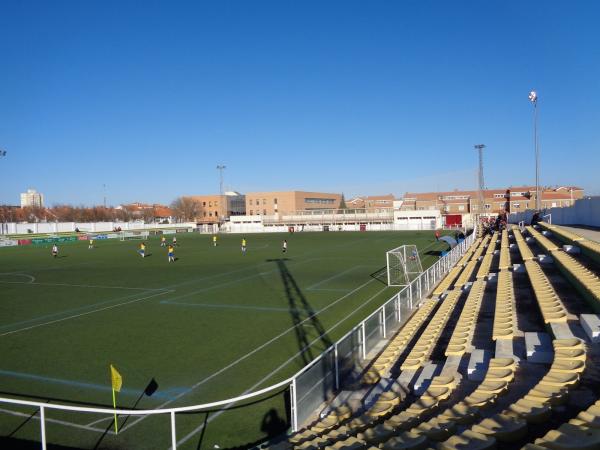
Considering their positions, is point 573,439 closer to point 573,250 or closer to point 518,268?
point 573,250

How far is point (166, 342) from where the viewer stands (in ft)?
44.8

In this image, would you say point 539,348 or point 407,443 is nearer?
point 407,443

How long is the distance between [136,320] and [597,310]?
48.6 feet

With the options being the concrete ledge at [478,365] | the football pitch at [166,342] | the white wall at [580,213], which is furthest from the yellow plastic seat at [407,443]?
the white wall at [580,213]

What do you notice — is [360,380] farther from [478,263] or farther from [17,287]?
[17,287]

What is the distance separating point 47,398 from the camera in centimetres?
962

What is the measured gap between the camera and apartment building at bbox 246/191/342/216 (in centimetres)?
11012

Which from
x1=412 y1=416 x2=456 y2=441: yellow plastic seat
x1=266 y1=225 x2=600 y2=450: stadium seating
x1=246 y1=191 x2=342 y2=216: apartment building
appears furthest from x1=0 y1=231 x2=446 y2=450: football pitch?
x1=246 y1=191 x2=342 y2=216: apartment building

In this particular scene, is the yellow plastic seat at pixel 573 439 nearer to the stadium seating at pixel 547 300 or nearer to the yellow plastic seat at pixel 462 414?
the yellow plastic seat at pixel 462 414

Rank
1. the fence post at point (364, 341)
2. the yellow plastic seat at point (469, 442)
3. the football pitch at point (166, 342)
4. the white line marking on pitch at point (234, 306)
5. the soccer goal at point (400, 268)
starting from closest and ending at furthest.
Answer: the yellow plastic seat at point (469, 442) < the football pitch at point (166, 342) < the fence post at point (364, 341) < the white line marking on pitch at point (234, 306) < the soccer goal at point (400, 268)

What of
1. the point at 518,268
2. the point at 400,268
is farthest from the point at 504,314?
the point at 400,268

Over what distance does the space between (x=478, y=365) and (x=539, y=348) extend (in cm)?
137

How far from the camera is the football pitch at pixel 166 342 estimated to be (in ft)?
26.9

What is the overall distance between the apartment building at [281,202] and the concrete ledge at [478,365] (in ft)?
331
